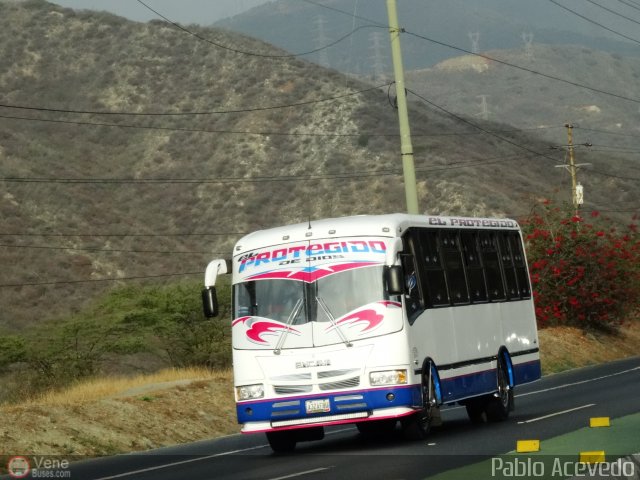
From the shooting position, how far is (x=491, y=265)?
2225 centimetres

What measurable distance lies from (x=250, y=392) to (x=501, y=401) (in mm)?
5197

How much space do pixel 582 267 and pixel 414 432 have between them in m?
30.4

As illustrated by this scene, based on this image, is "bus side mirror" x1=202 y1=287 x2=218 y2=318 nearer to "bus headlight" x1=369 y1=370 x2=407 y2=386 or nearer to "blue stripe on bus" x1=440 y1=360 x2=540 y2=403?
"bus headlight" x1=369 y1=370 x2=407 y2=386

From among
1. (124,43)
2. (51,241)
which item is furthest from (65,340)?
(124,43)

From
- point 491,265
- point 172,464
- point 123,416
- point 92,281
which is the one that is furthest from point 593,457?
point 92,281

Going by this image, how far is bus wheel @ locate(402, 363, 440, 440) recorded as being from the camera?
18.3 metres

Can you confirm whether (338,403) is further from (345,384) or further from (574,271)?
(574,271)

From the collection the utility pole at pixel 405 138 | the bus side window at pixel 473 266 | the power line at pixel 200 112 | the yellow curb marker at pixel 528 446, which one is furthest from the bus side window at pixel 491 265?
the power line at pixel 200 112

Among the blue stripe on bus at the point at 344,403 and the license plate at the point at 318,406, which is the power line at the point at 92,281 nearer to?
the blue stripe on bus at the point at 344,403

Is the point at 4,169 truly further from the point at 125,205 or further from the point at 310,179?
the point at 310,179

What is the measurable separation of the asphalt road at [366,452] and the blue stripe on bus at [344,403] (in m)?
0.57

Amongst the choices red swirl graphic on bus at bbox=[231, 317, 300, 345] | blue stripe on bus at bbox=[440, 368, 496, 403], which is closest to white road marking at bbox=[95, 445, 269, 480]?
red swirl graphic on bus at bbox=[231, 317, 300, 345]

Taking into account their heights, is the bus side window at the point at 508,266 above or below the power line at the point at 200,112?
below

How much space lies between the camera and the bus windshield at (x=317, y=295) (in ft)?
58.9
